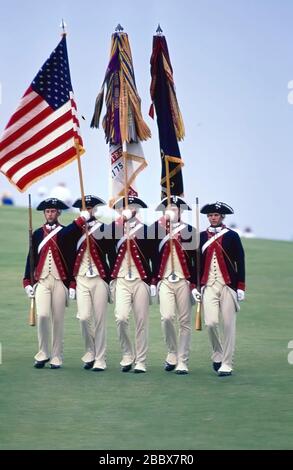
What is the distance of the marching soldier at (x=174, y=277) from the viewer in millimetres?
17828

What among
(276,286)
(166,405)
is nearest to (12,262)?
(276,286)

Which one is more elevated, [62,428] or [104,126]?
[104,126]

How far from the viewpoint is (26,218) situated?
3094 centimetres

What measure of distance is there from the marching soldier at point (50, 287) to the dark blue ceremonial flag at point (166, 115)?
1279 millimetres

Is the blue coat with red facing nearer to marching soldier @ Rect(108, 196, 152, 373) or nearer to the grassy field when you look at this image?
marching soldier @ Rect(108, 196, 152, 373)

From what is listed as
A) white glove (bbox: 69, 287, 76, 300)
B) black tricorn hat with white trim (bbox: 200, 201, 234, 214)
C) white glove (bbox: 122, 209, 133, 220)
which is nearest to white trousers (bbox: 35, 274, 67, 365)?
white glove (bbox: 69, 287, 76, 300)

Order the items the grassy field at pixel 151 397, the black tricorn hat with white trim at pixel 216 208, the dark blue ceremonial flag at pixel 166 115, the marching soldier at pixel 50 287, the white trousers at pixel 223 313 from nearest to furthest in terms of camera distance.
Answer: the grassy field at pixel 151 397, the white trousers at pixel 223 313, the black tricorn hat with white trim at pixel 216 208, the marching soldier at pixel 50 287, the dark blue ceremonial flag at pixel 166 115

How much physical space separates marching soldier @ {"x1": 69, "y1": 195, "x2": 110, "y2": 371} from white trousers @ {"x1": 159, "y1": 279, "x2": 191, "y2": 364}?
68 centimetres

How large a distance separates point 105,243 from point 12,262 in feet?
27.7

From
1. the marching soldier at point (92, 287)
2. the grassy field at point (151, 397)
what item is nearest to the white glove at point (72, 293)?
the marching soldier at point (92, 287)

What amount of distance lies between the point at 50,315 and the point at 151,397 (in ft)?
7.67

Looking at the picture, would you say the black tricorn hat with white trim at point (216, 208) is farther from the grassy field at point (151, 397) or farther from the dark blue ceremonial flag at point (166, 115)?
the grassy field at point (151, 397)

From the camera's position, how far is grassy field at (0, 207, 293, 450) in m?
14.4
